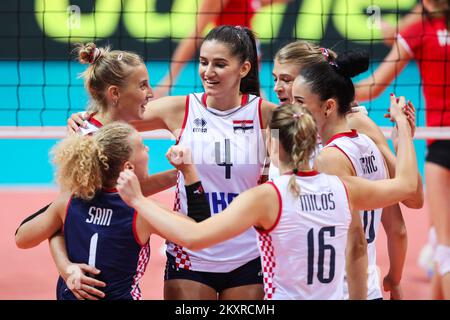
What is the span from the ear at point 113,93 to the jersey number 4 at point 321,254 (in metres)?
1.61

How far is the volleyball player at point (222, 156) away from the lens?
14.6 ft

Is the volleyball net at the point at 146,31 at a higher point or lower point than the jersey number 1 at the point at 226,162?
higher

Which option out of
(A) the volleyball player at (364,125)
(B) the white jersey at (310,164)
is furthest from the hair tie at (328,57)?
(B) the white jersey at (310,164)

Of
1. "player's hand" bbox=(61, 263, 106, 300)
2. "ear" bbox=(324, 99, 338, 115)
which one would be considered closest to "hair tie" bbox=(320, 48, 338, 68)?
"ear" bbox=(324, 99, 338, 115)

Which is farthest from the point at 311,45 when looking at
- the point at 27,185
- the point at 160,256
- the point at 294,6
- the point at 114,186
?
the point at 294,6

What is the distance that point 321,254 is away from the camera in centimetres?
359

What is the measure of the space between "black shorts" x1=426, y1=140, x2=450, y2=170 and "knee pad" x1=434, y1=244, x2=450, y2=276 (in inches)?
24.7

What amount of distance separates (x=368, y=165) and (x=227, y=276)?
95cm

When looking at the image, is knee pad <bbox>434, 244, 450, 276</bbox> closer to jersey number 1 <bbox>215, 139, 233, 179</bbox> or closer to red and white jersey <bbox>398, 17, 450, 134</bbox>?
red and white jersey <bbox>398, 17, 450, 134</bbox>

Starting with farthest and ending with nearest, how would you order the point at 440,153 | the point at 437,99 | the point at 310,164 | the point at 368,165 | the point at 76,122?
1. the point at 437,99
2. the point at 440,153
3. the point at 76,122
4. the point at 368,165
5. the point at 310,164

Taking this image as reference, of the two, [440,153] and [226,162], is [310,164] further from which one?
[440,153]

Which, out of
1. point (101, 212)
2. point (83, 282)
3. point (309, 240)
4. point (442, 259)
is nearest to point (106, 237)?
point (101, 212)

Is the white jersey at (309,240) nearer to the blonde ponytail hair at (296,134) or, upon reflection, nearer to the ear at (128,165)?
the blonde ponytail hair at (296,134)

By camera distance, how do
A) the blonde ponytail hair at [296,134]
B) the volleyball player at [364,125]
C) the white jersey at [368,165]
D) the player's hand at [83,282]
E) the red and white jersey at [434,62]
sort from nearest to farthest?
the blonde ponytail hair at [296,134], the player's hand at [83,282], the white jersey at [368,165], the volleyball player at [364,125], the red and white jersey at [434,62]
